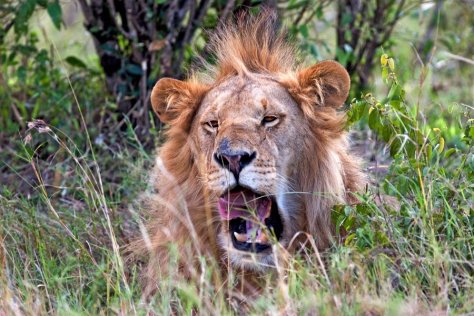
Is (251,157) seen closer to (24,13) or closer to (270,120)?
(270,120)

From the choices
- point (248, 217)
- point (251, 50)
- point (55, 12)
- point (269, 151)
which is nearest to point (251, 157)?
point (269, 151)

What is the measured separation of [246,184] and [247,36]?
0.86 meters

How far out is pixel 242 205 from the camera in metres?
3.90

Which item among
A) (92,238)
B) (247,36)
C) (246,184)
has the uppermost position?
(247,36)

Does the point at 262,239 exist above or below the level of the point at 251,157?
below

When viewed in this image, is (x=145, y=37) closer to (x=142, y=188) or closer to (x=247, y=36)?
(x=142, y=188)

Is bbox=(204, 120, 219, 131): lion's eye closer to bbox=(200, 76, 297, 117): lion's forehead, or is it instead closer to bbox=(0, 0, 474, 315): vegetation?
bbox=(200, 76, 297, 117): lion's forehead

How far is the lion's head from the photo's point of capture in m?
3.87

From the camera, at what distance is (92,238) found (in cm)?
468

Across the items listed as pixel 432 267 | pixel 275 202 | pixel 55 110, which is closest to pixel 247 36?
pixel 275 202

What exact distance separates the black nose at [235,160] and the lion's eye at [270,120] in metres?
0.24

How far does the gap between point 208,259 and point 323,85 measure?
2.72 feet

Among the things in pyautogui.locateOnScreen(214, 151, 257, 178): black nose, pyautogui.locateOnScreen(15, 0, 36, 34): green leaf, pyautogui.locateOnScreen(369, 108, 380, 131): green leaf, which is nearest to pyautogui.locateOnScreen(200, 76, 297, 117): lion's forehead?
pyautogui.locateOnScreen(214, 151, 257, 178): black nose

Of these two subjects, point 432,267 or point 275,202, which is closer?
point 432,267
